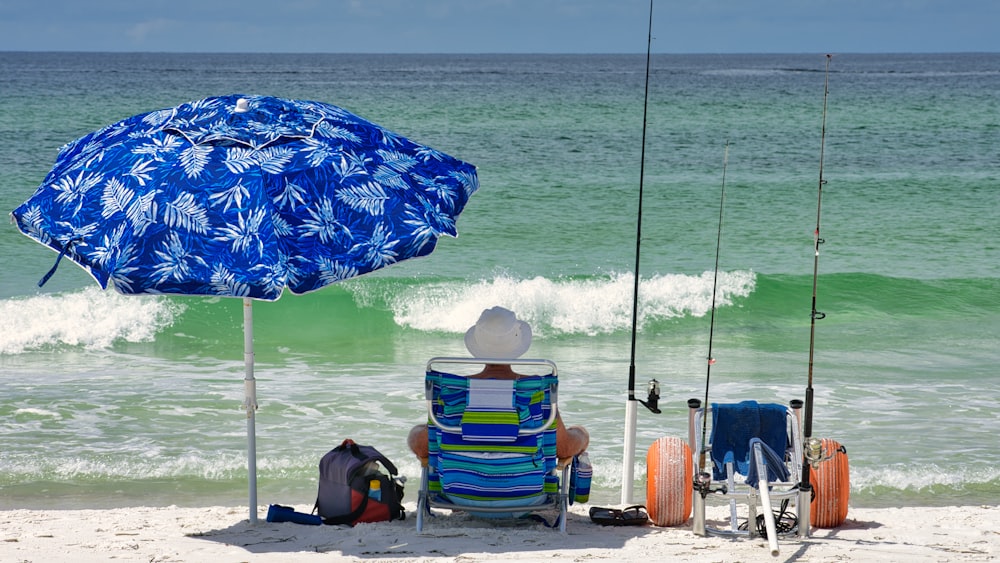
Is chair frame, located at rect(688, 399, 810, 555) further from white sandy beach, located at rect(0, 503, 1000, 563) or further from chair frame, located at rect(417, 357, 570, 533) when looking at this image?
chair frame, located at rect(417, 357, 570, 533)

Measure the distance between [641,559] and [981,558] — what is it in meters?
1.28

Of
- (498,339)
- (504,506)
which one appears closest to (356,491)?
(504,506)

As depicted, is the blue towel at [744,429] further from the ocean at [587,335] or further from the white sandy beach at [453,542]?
the ocean at [587,335]

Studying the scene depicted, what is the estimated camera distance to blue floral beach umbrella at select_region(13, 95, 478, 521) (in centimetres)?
371

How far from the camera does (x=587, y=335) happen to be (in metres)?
10.7

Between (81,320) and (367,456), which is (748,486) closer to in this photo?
(367,456)

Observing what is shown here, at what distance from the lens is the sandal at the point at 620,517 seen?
467cm

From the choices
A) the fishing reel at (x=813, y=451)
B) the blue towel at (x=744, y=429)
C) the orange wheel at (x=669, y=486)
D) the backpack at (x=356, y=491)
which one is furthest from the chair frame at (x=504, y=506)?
the fishing reel at (x=813, y=451)

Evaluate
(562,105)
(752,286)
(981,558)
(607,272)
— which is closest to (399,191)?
(981,558)

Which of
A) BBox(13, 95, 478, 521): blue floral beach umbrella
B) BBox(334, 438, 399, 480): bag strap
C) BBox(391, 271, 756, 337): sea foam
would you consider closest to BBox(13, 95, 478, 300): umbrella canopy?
BBox(13, 95, 478, 521): blue floral beach umbrella

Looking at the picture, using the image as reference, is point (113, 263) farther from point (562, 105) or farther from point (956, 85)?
point (956, 85)

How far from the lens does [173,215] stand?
12.5 ft

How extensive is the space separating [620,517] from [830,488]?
87 cm

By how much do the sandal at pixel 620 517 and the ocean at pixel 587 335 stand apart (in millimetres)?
1078
